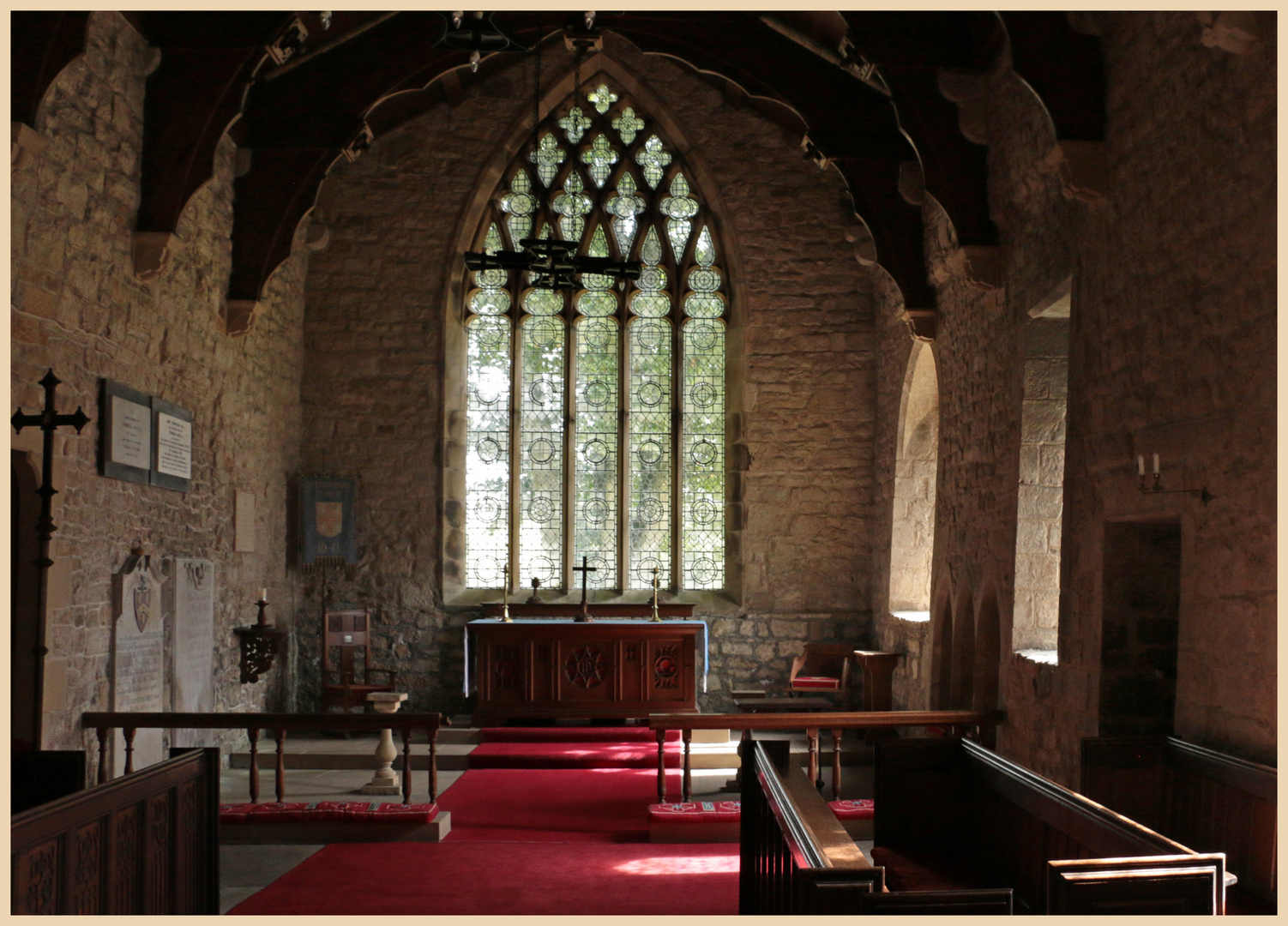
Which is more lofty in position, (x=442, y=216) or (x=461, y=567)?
(x=442, y=216)

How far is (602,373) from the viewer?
1016 centimetres

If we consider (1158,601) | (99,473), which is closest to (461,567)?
(99,473)

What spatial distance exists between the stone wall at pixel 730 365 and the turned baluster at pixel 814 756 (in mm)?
3336

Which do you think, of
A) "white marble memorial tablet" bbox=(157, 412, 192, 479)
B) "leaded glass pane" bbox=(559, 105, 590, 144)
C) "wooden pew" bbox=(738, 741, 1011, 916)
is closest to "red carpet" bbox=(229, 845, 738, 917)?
"wooden pew" bbox=(738, 741, 1011, 916)

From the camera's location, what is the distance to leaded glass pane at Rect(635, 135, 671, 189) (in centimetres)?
1019

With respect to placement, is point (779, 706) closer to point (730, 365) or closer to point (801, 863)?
point (730, 365)

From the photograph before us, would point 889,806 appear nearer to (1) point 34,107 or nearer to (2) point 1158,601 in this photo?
(2) point 1158,601

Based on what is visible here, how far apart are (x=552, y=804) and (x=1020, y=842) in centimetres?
332

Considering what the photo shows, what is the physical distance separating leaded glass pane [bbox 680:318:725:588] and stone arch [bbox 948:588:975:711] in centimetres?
299

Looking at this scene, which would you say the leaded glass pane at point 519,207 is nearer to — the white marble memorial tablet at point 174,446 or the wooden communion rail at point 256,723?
the white marble memorial tablet at point 174,446

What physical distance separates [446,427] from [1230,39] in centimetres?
706

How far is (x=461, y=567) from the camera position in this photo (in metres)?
9.86

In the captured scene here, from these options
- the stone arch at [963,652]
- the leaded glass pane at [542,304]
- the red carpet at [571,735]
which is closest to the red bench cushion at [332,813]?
the red carpet at [571,735]

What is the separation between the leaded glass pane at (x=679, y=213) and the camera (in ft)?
33.4
